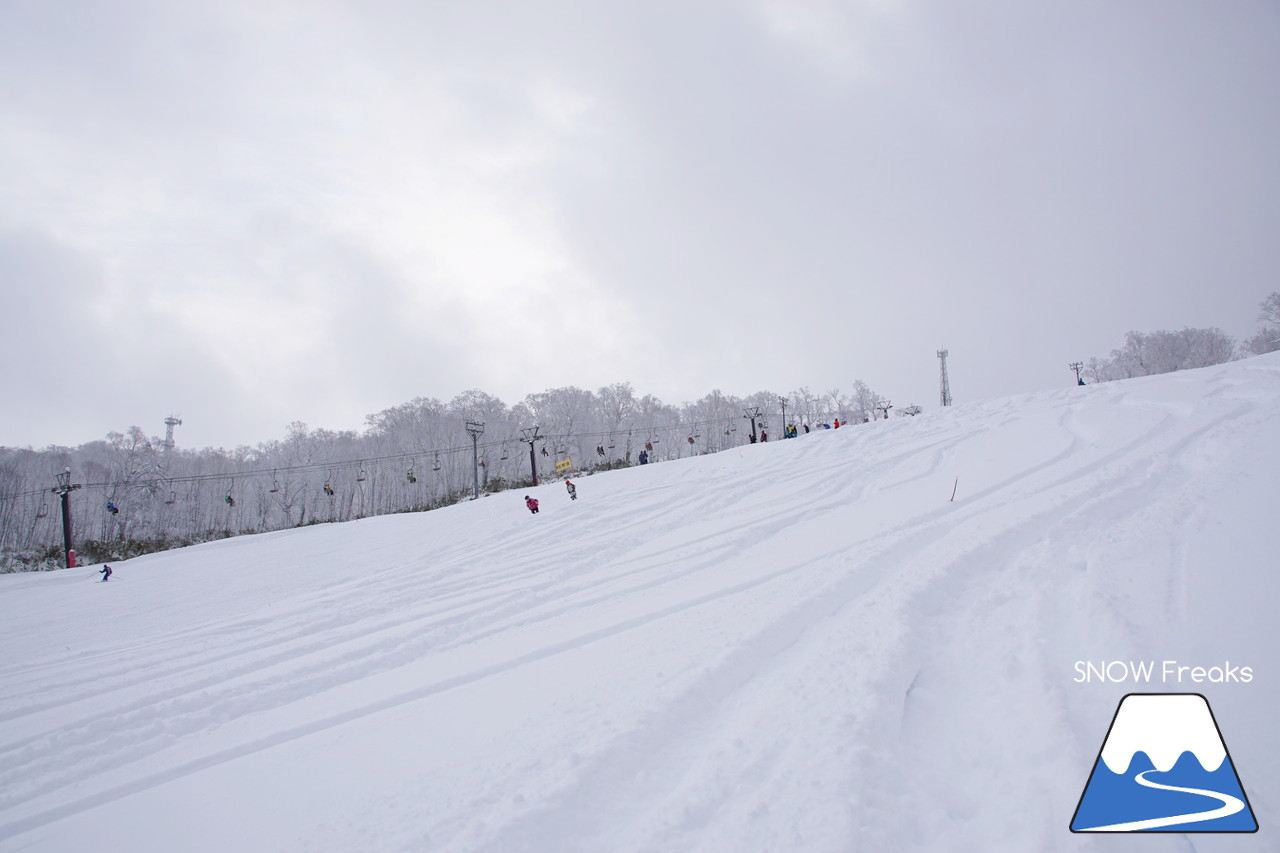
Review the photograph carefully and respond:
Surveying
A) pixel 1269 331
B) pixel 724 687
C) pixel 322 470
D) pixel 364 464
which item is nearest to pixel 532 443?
pixel 724 687

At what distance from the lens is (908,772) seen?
9.09 feet

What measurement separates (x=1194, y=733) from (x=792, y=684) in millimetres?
2025

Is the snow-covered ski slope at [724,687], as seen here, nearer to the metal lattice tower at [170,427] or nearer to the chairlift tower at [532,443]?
the chairlift tower at [532,443]

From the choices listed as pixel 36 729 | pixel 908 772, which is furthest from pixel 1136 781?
pixel 36 729

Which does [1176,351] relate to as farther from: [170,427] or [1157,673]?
[170,427]

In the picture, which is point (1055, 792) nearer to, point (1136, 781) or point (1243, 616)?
point (1136, 781)

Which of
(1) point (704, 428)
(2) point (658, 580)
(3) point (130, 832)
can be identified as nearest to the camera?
(3) point (130, 832)
